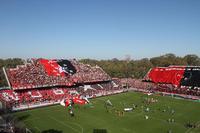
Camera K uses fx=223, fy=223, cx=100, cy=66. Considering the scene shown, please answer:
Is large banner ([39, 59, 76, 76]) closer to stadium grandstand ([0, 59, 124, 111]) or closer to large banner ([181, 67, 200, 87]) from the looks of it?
stadium grandstand ([0, 59, 124, 111])

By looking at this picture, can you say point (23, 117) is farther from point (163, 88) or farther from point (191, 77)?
point (191, 77)

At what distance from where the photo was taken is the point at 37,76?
51.7 m

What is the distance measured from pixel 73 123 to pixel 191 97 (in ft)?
104

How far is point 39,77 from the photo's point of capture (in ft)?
169

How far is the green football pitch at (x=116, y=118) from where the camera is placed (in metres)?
30.2

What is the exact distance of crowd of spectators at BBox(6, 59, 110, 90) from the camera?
156ft

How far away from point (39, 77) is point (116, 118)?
947 inches

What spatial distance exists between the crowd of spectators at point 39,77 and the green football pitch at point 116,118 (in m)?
9.07

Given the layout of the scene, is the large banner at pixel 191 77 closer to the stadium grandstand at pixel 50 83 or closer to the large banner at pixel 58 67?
the stadium grandstand at pixel 50 83

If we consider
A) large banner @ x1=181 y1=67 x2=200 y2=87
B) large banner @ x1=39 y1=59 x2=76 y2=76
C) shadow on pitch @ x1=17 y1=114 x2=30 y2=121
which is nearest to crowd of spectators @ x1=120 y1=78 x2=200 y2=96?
large banner @ x1=181 y1=67 x2=200 y2=87

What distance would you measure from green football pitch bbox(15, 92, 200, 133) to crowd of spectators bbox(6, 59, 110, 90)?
9.07 meters

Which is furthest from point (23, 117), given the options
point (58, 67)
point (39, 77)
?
point (58, 67)

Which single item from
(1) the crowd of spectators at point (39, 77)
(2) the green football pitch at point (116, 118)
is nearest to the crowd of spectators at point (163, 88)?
(2) the green football pitch at point (116, 118)

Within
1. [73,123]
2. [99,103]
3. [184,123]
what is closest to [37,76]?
[99,103]
